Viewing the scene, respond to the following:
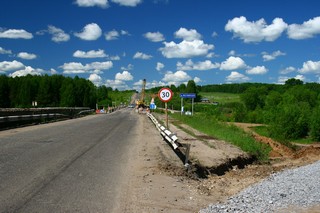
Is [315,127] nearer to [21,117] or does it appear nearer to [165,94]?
[21,117]

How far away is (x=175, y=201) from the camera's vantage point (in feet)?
24.5

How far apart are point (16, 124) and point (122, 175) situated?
18.2 meters

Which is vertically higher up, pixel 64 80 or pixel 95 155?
pixel 64 80

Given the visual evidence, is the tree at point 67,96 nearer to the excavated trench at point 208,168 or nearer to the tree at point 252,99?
the tree at point 252,99

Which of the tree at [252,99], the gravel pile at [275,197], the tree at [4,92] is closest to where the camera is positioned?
the gravel pile at [275,197]

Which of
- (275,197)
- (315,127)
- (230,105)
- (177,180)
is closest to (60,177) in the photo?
(177,180)

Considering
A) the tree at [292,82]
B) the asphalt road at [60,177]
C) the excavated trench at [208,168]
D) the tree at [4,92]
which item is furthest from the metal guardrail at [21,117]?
the tree at [292,82]

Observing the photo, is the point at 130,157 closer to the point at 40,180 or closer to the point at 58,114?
the point at 40,180

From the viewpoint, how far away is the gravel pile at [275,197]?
22.5 ft

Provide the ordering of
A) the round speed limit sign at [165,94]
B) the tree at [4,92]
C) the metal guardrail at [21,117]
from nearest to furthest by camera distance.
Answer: the round speed limit sign at [165,94], the metal guardrail at [21,117], the tree at [4,92]

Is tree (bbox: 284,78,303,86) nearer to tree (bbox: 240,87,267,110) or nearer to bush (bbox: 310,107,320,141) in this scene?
tree (bbox: 240,87,267,110)

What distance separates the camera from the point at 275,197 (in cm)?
779

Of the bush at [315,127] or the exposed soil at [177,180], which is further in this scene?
the bush at [315,127]

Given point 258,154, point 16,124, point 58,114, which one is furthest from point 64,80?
point 258,154
